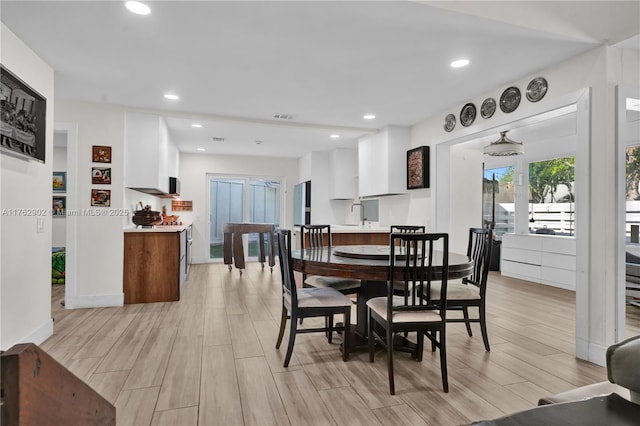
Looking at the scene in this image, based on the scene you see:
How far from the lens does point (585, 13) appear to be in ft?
7.64

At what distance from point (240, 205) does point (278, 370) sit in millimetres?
5666

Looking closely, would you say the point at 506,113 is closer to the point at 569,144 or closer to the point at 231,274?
the point at 569,144

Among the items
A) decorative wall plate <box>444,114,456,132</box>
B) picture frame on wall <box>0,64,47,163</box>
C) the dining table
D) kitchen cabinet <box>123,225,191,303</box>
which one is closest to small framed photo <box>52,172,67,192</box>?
kitchen cabinet <box>123,225,191,303</box>

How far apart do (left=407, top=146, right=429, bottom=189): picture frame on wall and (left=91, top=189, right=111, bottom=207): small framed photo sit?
3.88 m

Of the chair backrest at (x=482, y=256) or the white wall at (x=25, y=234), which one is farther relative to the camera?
the chair backrest at (x=482, y=256)

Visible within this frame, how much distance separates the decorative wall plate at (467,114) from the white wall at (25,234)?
13.7 ft

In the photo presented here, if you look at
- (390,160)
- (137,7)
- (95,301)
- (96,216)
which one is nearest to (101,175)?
(96,216)

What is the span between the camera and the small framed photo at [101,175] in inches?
160

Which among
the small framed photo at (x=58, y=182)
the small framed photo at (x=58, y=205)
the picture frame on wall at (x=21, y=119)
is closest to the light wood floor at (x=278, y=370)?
the picture frame on wall at (x=21, y=119)

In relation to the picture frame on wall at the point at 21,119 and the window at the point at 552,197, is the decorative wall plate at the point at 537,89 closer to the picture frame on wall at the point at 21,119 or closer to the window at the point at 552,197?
the window at the point at 552,197

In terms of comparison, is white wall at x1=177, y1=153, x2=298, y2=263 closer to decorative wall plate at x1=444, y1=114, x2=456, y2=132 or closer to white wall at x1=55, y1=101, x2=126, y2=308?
white wall at x1=55, y1=101, x2=126, y2=308

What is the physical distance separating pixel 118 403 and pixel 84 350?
106 centimetres

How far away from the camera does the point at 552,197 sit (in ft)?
19.9

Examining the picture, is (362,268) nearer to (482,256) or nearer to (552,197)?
(482,256)
